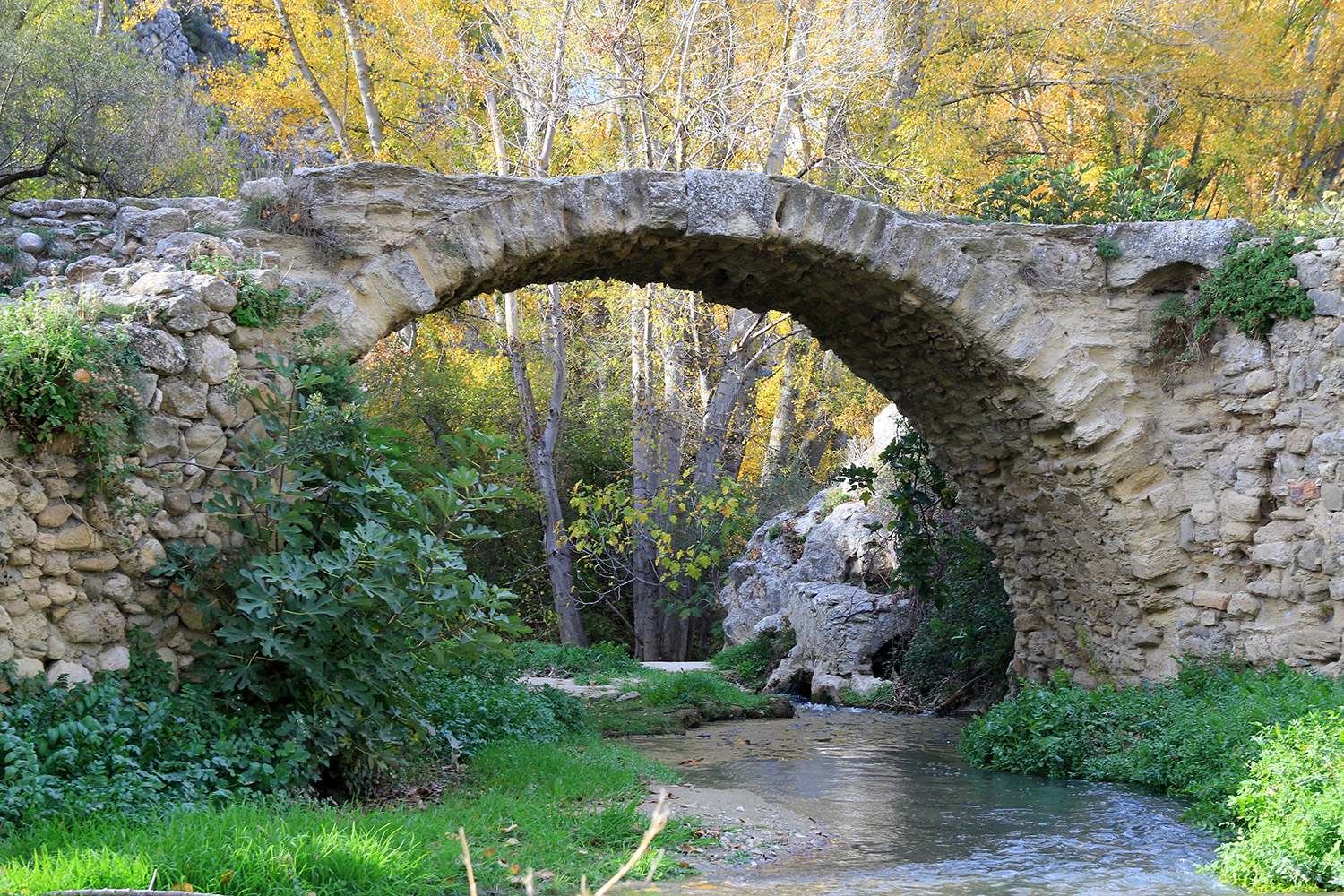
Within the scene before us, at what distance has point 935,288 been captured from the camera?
691 cm

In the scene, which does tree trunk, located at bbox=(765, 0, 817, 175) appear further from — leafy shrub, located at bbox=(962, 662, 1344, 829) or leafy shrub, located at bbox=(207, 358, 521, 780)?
leafy shrub, located at bbox=(207, 358, 521, 780)

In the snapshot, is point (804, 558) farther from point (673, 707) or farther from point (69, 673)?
point (69, 673)

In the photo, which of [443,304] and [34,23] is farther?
[34,23]

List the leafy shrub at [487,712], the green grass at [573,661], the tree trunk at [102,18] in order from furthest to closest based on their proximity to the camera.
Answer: the tree trunk at [102,18] < the green grass at [573,661] < the leafy shrub at [487,712]

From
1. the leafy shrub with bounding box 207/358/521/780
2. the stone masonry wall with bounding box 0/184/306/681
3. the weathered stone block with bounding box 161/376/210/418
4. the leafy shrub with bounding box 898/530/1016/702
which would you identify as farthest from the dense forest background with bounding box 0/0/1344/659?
the leafy shrub with bounding box 207/358/521/780

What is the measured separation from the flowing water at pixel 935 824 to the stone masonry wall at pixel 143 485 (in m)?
2.49

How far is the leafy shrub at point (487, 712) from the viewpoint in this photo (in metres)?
5.94

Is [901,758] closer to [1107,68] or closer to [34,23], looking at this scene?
[1107,68]

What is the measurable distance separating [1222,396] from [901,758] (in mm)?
3255

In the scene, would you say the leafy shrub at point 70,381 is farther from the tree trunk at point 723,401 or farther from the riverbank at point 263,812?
the tree trunk at point 723,401

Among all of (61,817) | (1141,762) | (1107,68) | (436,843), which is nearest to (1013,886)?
(436,843)

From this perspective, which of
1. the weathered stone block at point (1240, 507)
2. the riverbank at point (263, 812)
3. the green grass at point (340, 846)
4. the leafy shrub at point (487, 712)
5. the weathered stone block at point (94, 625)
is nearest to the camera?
the green grass at point (340, 846)

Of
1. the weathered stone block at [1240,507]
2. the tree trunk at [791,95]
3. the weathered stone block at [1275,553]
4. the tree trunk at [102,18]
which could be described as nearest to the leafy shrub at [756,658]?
the tree trunk at [791,95]

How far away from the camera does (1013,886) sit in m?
3.83
